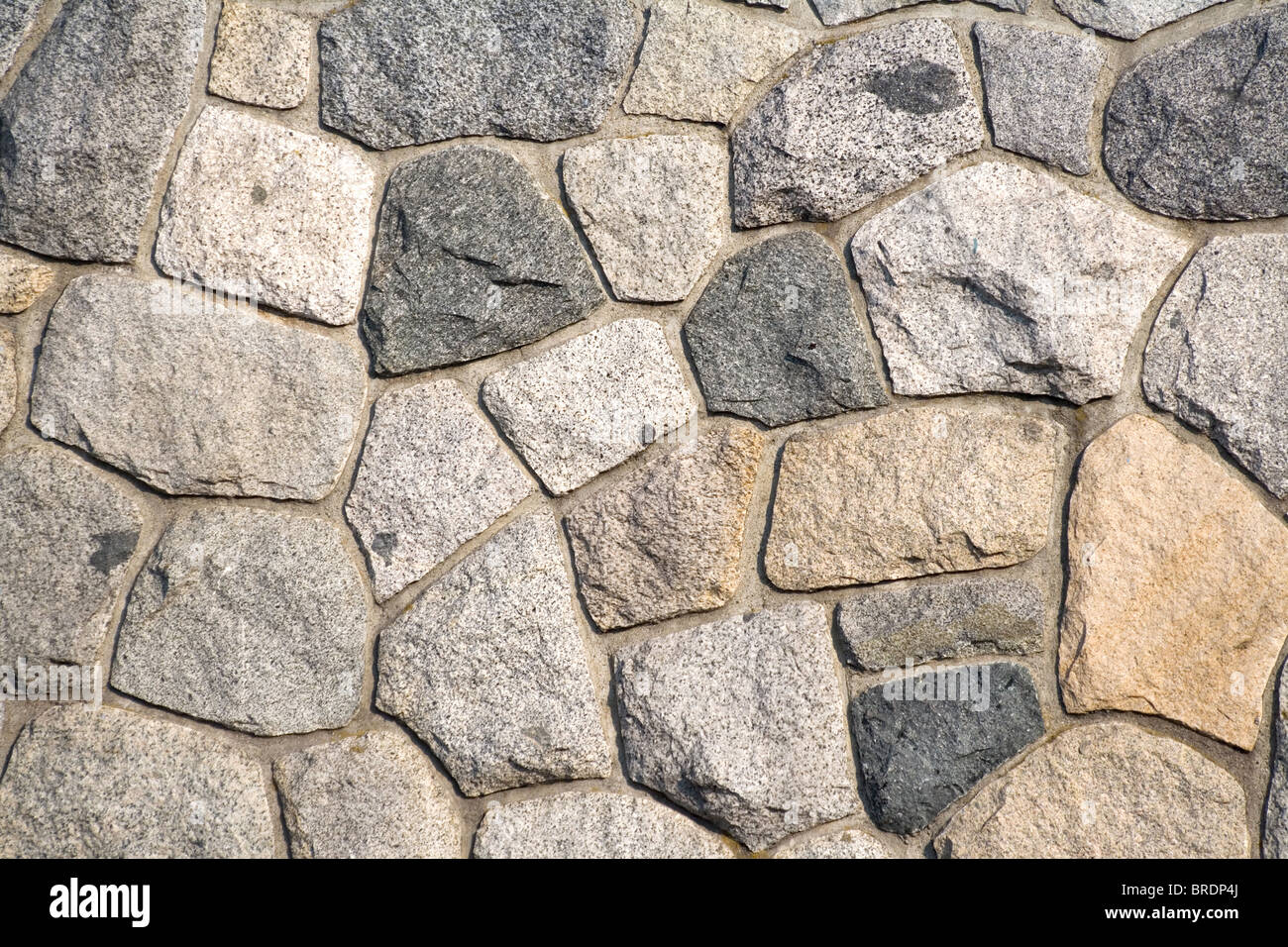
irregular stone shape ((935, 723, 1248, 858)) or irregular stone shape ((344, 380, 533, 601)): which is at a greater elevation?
irregular stone shape ((344, 380, 533, 601))

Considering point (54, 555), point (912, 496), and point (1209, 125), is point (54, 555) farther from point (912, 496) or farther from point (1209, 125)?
point (1209, 125)

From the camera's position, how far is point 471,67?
1780 mm

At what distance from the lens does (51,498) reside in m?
1.76

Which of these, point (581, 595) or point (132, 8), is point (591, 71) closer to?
point (132, 8)

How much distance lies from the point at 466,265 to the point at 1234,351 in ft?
5.00

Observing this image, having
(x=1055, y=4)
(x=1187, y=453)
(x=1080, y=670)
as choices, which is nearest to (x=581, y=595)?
(x=1080, y=670)

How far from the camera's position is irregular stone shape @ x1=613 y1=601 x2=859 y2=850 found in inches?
69.6

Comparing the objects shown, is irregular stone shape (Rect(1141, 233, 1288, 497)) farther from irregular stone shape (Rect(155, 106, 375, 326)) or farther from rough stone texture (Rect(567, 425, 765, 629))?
irregular stone shape (Rect(155, 106, 375, 326))

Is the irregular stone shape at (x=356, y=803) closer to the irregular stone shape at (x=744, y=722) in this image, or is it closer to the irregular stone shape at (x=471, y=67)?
the irregular stone shape at (x=744, y=722)

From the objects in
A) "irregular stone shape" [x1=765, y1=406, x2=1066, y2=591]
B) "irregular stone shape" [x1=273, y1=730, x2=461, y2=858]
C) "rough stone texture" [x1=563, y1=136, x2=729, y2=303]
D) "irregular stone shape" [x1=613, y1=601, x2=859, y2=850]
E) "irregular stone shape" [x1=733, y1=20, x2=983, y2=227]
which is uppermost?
"irregular stone shape" [x1=733, y1=20, x2=983, y2=227]

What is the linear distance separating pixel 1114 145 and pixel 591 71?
3.48 ft

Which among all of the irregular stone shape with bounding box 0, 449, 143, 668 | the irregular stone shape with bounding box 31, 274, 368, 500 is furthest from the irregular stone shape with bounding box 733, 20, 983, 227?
the irregular stone shape with bounding box 0, 449, 143, 668

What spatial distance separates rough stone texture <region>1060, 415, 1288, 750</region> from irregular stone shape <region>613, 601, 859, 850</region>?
0.50 meters

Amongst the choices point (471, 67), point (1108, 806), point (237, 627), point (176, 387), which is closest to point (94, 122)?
point (176, 387)
